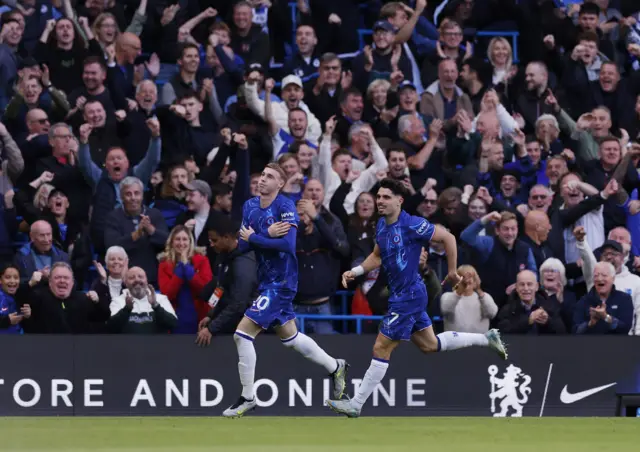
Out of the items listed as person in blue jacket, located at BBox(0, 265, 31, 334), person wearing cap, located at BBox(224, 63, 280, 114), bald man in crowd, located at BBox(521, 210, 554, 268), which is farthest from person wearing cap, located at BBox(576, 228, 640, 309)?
person in blue jacket, located at BBox(0, 265, 31, 334)

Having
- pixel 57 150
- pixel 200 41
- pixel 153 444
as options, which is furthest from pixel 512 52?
pixel 153 444

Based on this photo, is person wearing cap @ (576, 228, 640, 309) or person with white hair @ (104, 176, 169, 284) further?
person wearing cap @ (576, 228, 640, 309)

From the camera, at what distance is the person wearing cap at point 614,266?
15836 millimetres

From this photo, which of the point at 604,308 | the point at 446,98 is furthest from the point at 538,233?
the point at 446,98

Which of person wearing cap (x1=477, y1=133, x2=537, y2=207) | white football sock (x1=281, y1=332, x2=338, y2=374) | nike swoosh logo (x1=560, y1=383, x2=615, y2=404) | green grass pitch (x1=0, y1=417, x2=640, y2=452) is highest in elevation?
person wearing cap (x1=477, y1=133, x2=537, y2=207)

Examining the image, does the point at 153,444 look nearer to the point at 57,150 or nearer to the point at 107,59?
the point at 57,150

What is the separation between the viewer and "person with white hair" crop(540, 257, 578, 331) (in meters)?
15.8

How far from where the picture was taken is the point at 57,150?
1638 centimetres

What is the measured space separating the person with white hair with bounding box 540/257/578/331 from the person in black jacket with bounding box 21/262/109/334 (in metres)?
5.05

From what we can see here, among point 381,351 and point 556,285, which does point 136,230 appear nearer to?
point 381,351

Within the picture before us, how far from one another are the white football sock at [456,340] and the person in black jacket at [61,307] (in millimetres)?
4233

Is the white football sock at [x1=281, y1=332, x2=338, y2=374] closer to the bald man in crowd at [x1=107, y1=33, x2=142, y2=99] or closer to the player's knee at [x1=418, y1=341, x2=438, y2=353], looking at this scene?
the player's knee at [x1=418, y1=341, x2=438, y2=353]

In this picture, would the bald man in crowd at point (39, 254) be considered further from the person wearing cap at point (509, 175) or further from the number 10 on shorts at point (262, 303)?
the person wearing cap at point (509, 175)

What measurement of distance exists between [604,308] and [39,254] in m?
6.49
